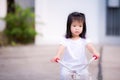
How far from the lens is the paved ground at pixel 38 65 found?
743 cm

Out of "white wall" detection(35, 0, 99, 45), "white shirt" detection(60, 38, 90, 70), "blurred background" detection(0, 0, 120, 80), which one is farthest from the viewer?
"white wall" detection(35, 0, 99, 45)

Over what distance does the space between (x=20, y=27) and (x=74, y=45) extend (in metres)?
8.01

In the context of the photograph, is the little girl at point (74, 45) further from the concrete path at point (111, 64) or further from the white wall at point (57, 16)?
the white wall at point (57, 16)

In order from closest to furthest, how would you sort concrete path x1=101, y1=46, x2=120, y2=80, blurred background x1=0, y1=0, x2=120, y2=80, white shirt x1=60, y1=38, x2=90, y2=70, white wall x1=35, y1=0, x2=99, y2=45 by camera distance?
white shirt x1=60, y1=38, x2=90, y2=70 < concrete path x1=101, y1=46, x2=120, y2=80 < blurred background x1=0, y1=0, x2=120, y2=80 < white wall x1=35, y1=0, x2=99, y2=45

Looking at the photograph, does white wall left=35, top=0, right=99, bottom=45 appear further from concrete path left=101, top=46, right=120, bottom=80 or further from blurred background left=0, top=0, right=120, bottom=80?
concrete path left=101, top=46, right=120, bottom=80

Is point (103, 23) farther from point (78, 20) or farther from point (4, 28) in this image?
point (78, 20)

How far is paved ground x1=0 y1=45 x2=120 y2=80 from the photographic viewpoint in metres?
7.43

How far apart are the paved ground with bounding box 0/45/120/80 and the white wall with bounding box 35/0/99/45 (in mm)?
1360

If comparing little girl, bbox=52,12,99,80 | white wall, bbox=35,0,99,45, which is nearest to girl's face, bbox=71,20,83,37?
little girl, bbox=52,12,99,80

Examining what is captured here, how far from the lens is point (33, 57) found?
9961 millimetres

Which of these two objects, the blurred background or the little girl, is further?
the blurred background

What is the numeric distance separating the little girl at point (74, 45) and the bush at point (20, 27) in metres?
7.63

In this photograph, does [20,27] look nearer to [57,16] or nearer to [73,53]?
[57,16]

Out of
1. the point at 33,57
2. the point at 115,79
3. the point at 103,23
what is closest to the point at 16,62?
the point at 33,57
